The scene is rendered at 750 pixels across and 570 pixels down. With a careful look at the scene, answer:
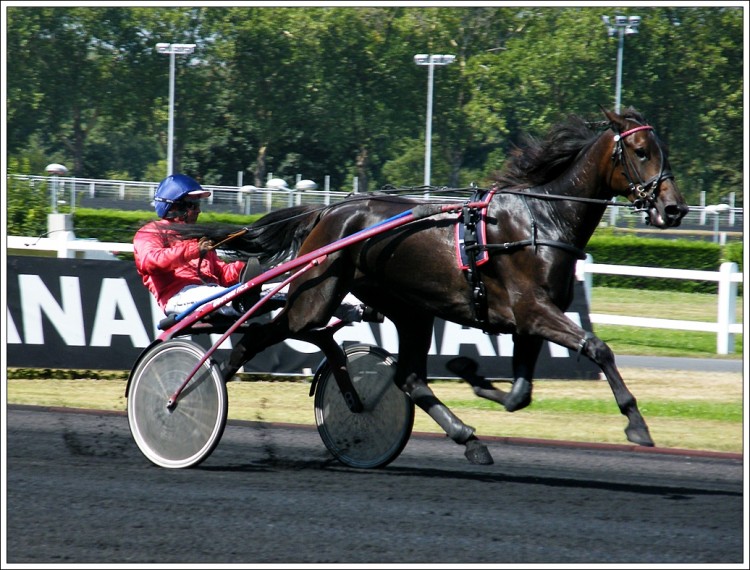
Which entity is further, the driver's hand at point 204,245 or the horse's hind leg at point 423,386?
the driver's hand at point 204,245

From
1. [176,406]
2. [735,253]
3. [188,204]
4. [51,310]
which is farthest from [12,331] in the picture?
[735,253]

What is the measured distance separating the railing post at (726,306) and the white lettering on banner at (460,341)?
3.54 m

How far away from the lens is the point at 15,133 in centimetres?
4359

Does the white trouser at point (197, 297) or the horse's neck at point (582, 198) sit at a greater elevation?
the horse's neck at point (582, 198)

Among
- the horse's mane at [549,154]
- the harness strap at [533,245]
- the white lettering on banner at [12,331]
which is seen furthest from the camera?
the white lettering on banner at [12,331]

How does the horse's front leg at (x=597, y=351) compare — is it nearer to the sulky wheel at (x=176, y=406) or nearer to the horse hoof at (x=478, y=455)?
the horse hoof at (x=478, y=455)

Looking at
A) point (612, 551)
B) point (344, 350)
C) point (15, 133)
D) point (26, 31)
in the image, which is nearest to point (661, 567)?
point (612, 551)

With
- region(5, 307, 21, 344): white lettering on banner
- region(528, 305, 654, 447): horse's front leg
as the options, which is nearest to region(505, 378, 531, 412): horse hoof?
region(528, 305, 654, 447): horse's front leg

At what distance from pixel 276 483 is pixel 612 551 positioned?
181 centimetres

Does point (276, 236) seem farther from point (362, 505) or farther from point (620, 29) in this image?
point (620, 29)

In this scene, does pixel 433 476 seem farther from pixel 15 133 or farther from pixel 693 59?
pixel 15 133

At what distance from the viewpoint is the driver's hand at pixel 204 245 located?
573 cm

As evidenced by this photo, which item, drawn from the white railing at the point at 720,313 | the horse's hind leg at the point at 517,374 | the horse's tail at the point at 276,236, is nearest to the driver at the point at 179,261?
the horse's tail at the point at 276,236

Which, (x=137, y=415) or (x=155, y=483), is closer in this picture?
(x=155, y=483)
